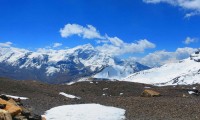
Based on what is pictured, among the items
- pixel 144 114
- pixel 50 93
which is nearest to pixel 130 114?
pixel 144 114

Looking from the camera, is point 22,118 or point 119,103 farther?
point 119,103

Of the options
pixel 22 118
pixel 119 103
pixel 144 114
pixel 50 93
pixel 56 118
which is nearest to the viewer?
pixel 22 118

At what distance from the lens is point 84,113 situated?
3359 centimetres

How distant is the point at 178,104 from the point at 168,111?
434 centimetres

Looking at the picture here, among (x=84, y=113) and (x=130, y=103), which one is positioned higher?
(x=130, y=103)

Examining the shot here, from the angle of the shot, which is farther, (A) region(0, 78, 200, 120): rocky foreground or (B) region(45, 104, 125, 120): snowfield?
(A) region(0, 78, 200, 120): rocky foreground

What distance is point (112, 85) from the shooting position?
6831cm

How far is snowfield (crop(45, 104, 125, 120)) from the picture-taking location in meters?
31.6

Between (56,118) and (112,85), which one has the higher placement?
(112,85)

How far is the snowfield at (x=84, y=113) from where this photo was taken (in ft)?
104

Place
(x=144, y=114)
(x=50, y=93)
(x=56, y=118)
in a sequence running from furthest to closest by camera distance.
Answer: (x=50, y=93) < (x=144, y=114) < (x=56, y=118)

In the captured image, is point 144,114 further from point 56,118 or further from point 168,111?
point 56,118

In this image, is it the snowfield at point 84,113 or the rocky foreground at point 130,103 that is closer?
the snowfield at point 84,113

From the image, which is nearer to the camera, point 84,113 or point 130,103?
point 84,113
